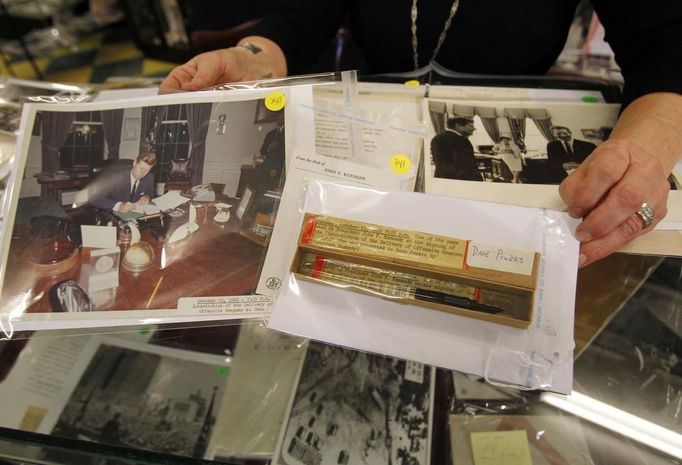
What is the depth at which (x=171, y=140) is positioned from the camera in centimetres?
54

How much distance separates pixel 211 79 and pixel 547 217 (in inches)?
19.7

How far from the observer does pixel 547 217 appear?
44 centimetres

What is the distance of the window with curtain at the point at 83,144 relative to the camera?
54 cm

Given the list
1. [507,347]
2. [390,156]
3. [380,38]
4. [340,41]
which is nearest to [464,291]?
[507,347]

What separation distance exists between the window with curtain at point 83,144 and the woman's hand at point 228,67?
106 millimetres

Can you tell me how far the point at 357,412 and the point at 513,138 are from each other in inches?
16.9

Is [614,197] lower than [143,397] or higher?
higher

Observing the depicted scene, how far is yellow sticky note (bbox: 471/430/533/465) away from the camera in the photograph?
1.53 feet

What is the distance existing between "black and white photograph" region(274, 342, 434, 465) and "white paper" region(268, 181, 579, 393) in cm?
14

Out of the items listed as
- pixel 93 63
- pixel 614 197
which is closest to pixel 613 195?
pixel 614 197

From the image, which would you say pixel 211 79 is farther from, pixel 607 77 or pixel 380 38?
pixel 607 77

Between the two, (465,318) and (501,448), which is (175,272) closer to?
(465,318)

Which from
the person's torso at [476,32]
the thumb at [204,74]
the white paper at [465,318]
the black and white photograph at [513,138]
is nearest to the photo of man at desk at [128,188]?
the thumb at [204,74]

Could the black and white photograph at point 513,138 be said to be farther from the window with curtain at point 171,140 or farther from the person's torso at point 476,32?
the window with curtain at point 171,140
